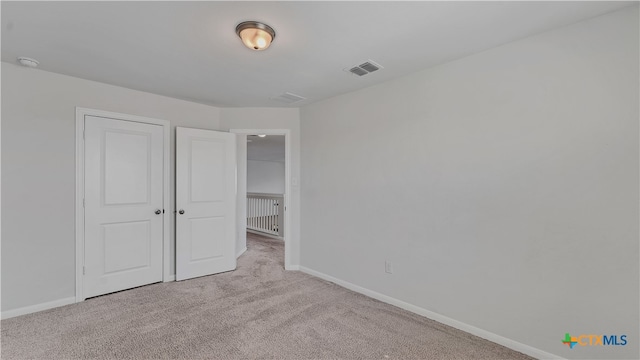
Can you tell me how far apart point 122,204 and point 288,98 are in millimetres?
2329

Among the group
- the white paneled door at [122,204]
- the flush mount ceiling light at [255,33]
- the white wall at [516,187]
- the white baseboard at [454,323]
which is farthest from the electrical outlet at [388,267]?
the white paneled door at [122,204]

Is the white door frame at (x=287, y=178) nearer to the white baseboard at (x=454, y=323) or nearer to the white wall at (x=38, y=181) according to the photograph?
the white baseboard at (x=454, y=323)

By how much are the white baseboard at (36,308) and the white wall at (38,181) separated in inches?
1.3

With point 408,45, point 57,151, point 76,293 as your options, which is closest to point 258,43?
point 408,45

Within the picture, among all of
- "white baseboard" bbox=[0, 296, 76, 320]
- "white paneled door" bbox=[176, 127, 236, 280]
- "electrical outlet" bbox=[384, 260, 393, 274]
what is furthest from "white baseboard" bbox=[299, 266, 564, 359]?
"white baseboard" bbox=[0, 296, 76, 320]

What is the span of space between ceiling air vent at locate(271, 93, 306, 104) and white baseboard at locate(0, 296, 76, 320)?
313 cm

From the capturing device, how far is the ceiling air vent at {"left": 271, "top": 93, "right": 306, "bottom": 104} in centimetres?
352

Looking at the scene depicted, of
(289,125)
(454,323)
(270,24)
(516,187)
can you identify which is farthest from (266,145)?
(516,187)

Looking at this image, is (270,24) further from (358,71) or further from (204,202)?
(204,202)

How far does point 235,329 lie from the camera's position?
2.43 meters

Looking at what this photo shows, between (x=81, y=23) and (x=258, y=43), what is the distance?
3.96 feet

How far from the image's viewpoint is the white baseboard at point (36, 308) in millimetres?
2596

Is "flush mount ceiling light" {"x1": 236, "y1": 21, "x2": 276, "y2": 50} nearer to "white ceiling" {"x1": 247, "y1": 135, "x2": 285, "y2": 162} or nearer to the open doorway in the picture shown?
the open doorway

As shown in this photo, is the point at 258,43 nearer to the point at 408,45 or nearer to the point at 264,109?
the point at 408,45
